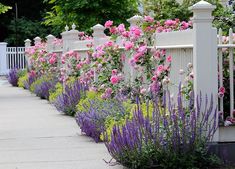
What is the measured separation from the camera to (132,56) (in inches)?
393

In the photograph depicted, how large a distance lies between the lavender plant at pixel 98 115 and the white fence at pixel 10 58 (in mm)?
25996

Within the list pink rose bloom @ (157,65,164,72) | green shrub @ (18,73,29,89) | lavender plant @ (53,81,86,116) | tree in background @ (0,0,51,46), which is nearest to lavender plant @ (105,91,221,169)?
pink rose bloom @ (157,65,164,72)

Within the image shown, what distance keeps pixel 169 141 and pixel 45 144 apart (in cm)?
300

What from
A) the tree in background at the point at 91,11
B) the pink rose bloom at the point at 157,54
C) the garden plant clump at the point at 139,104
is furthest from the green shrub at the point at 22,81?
the pink rose bloom at the point at 157,54

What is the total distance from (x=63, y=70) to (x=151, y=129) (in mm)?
9393

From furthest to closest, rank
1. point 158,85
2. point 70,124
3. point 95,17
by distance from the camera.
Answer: point 95,17, point 70,124, point 158,85

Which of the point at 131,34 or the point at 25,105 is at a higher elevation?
the point at 131,34

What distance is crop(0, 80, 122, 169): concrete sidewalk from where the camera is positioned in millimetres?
7521

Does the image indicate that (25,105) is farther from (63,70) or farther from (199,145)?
(199,145)

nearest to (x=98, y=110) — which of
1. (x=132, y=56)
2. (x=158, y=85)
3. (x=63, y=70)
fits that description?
(x=132, y=56)

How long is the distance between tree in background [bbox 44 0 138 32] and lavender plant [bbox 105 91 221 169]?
60.8 ft

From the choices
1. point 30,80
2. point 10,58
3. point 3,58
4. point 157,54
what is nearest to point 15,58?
point 10,58

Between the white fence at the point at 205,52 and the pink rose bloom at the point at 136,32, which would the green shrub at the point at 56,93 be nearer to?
the pink rose bloom at the point at 136,32

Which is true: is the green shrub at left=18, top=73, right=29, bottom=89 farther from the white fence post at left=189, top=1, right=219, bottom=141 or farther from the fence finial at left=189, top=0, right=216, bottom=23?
the fence finial at left=189, top=0, right=216, bottom=23
